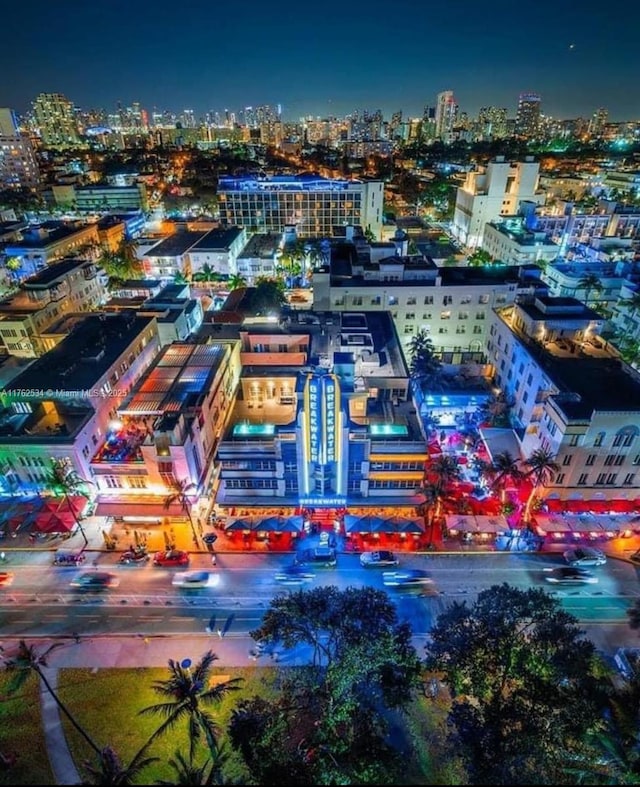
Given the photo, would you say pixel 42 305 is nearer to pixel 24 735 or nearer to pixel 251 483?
pixel 251 483

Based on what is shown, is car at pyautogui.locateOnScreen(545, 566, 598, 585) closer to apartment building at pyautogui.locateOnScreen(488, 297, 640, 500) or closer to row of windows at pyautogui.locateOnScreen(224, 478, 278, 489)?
apartment building at pyautogui.locateOnScreen(488, 297, 640, 500)

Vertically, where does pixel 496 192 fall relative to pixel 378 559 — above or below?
above

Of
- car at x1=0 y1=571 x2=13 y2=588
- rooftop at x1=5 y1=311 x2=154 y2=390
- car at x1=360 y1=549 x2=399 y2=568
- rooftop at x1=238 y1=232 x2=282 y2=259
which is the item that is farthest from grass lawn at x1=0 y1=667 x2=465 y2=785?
rooftop at x1=238 y1=232 x2=282 y2=259

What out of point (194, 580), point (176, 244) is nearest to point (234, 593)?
point (194, 580)

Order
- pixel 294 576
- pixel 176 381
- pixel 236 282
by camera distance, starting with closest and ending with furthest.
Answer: pixel 294 576 → pixel 176 381 → pixel 236 282

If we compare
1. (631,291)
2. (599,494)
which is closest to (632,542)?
(599,494)

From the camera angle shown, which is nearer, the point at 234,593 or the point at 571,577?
the point at 571,577

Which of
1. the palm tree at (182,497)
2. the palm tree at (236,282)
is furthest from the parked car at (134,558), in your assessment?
the palm tree at (236,282)
